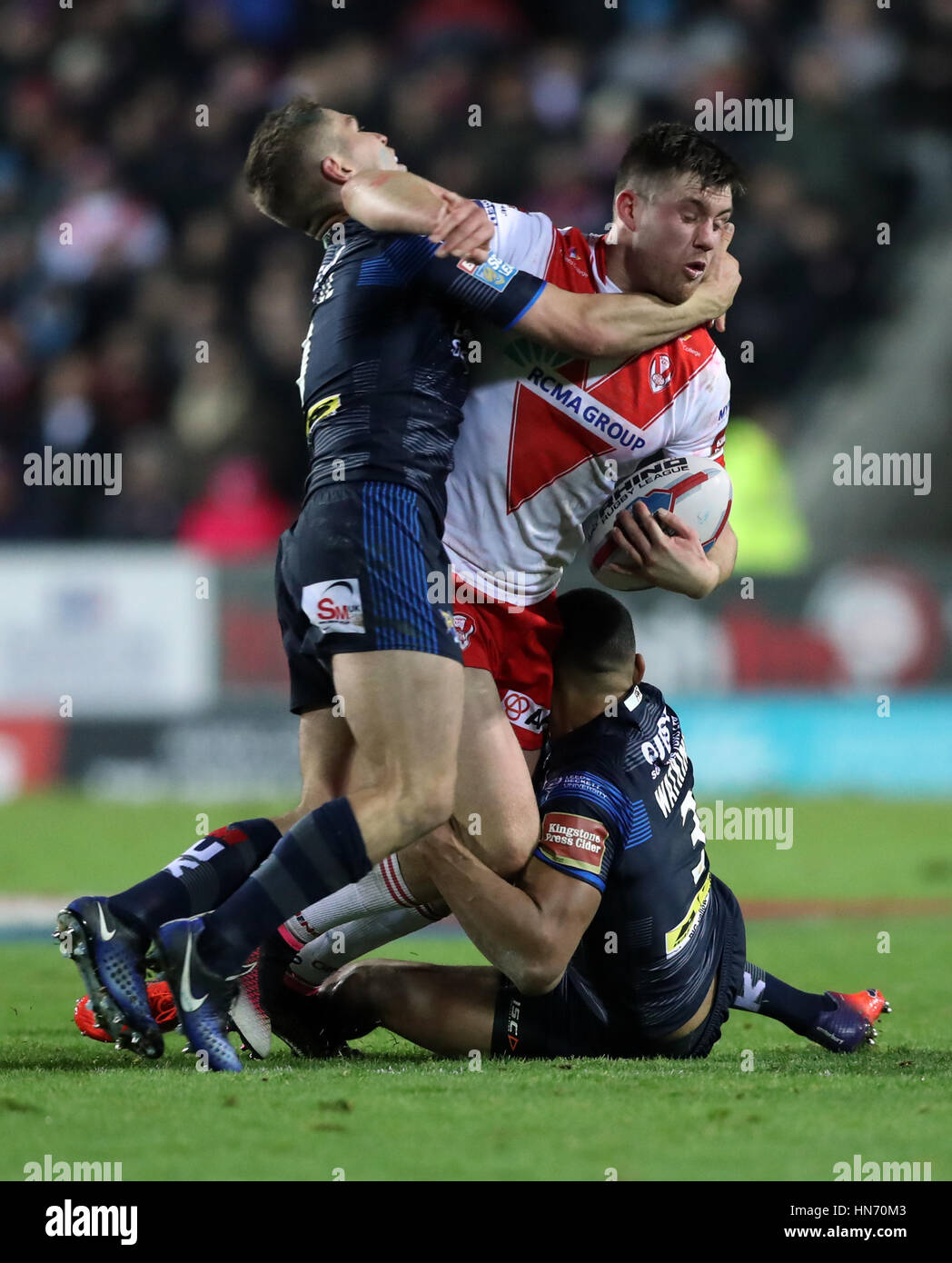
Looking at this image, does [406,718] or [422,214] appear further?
[422,214]

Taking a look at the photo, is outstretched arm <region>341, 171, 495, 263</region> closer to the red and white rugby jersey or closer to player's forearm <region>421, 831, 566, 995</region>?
the red and white rugby jersey

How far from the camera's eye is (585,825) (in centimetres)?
472

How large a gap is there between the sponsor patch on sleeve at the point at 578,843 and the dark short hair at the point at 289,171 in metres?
1.87

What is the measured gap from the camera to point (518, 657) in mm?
5215

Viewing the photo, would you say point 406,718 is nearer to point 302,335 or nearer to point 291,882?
point 291,882

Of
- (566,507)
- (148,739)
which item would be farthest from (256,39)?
(566,507)

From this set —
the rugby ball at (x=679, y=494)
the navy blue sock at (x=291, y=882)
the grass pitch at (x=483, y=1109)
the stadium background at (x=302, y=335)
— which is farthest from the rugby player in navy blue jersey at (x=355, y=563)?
the stadium background at (x=302, y=335)

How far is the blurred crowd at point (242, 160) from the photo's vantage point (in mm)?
14883

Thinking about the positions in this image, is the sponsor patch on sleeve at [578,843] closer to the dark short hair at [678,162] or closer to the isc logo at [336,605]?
the isc logo at [336,605]

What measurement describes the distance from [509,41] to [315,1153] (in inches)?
581

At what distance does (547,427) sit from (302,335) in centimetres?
993

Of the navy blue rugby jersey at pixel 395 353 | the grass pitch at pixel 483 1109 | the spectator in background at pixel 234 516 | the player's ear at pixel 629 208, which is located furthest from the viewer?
the spectator in background at pixel 234 516

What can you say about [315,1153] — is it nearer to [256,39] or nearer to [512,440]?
[512,440]

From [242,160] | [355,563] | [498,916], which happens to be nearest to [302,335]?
[242,160]
